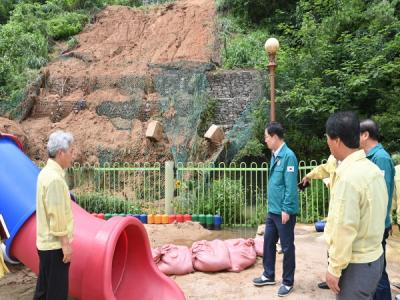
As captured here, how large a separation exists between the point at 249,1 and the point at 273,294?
44.4 ft

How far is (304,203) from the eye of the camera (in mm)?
8211

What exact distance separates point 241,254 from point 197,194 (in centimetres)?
355

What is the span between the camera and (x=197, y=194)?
852 cm

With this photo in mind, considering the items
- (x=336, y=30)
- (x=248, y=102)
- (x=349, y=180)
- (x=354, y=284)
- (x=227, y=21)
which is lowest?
(x=354, y=284)

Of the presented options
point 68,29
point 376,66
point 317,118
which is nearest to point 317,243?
point 317,118

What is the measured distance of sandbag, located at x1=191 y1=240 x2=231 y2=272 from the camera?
4.81m

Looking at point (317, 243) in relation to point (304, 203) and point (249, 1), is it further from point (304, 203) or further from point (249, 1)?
point (249, 1)

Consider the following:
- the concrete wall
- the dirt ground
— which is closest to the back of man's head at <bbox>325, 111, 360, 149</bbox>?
the dirt ground

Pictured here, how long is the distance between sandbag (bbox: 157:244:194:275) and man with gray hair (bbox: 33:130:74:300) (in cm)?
183

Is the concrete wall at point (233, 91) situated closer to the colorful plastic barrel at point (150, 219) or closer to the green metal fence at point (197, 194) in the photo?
the green metal fence at point (197, 194)

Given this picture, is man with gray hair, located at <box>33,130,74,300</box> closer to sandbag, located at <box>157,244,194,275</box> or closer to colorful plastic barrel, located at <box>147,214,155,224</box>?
sandbag, located at <box>157,244,194,275</box>

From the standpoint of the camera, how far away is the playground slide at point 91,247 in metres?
3.42

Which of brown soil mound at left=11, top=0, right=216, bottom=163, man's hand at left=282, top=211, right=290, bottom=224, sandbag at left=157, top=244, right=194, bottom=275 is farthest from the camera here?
brown soil mound at left=11, top=0, right=216, bottom=163

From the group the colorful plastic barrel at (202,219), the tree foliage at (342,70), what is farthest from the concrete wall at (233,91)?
the colorful plastic barrel at (202,219)
